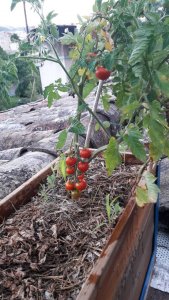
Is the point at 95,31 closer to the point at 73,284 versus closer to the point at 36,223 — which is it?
the point at 36,223

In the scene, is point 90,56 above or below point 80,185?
above

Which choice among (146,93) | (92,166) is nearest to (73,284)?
(146,93)

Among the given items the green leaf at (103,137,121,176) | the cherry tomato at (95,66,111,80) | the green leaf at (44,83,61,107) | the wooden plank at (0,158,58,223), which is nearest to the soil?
the wooden plank at (0,158,58,223)

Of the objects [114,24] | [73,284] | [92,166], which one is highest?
[114,24]

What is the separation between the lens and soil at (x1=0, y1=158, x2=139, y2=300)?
0.91m

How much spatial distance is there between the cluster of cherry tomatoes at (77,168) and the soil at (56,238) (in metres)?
0.11

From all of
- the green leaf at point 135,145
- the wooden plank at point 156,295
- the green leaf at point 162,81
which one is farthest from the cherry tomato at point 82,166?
the wooden plank at point 156,295

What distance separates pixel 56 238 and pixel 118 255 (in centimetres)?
24

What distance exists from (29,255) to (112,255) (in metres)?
0.29

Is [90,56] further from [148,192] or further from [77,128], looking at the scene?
[148,192]

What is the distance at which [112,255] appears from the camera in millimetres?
910

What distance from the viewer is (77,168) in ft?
3.99

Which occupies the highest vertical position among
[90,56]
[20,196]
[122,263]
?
[90,56]

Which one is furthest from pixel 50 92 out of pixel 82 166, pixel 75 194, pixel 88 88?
pixel 75 194
